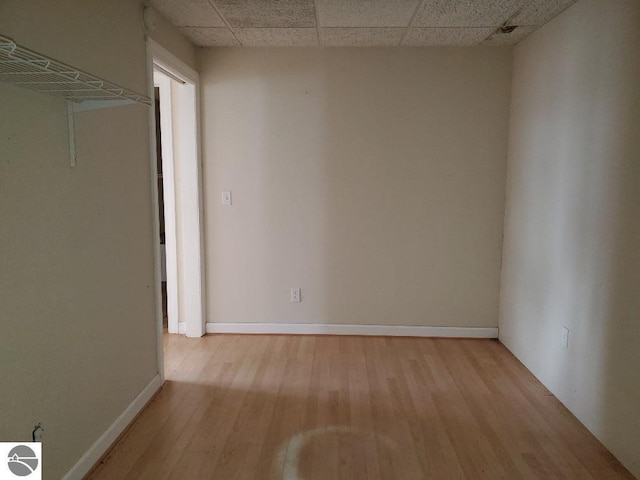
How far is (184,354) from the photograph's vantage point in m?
3.44

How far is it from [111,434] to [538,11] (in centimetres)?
341

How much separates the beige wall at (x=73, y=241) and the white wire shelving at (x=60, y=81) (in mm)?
48

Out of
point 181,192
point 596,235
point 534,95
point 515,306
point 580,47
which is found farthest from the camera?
point 181,192

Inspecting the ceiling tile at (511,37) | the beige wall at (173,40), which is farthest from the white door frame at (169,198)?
the ceiling tile at (511,37)

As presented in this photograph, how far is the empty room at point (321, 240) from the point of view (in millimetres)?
1811

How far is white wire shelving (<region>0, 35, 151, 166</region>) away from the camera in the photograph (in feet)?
4.11

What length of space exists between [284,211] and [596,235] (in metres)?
2.26

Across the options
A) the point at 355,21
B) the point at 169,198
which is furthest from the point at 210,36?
the point at 169,198

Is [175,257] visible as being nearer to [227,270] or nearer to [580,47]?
[227,270]

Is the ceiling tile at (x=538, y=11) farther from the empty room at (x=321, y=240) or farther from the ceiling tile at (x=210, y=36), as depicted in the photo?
the ceiling tile at (x=210, y=36)

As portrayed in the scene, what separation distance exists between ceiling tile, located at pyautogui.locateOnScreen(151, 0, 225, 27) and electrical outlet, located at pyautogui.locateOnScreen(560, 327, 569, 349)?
2.89 meters

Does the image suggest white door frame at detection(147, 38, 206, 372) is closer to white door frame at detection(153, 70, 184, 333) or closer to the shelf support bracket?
white door frame at detection(153, 70, 184, 333)

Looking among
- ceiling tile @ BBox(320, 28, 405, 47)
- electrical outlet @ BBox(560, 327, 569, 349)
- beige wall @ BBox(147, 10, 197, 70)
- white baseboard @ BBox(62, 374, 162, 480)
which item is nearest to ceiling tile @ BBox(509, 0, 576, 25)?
ceiling tile @ BBox(320, 28, 405, 47)

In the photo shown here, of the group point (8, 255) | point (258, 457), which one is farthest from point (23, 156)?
point (258, 457)
